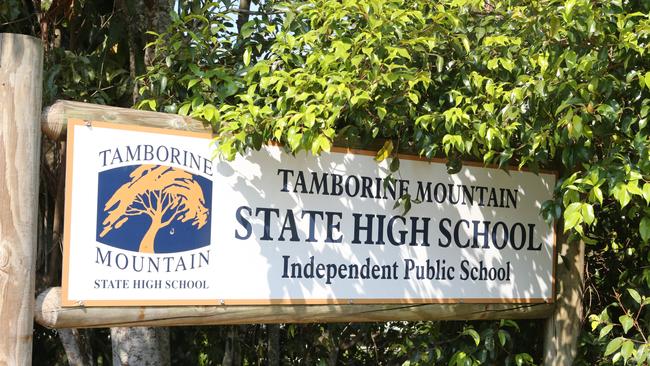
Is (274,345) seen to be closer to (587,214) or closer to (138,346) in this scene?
(138,346)

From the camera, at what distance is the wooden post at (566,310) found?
4.48 m

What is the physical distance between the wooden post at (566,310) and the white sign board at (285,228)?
9cm

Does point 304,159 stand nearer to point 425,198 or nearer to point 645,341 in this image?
point 425,198

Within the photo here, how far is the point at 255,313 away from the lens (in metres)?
3.66

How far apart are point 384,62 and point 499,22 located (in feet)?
2.46

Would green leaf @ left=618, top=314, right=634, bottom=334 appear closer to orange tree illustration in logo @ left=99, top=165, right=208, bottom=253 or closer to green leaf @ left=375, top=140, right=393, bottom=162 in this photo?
green leaf @ left=375, top=140, right=393, bottom=162

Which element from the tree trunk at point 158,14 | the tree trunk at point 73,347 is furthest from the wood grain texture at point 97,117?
the tree trunk at point 73,347

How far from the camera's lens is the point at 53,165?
17.0ft

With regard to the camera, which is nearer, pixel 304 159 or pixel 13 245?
pixel 13 245

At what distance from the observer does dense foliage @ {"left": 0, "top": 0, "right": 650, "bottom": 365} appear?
11.6 feet

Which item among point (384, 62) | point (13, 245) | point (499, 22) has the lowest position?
point (13, 245)

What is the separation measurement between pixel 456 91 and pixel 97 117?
1.50 meters

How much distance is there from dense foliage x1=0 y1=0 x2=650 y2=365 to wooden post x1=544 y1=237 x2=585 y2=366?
0.11 m

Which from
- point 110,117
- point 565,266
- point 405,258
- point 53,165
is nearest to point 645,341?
point 565,266
